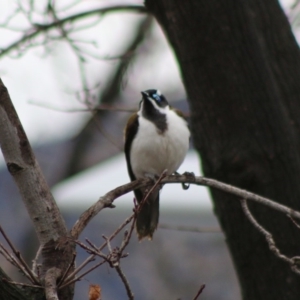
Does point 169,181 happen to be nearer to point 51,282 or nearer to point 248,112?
point 248,112

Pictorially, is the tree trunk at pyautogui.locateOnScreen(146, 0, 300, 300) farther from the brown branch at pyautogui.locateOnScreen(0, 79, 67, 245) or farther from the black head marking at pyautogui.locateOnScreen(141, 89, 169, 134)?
the brown branch at pyautogui.locateOnScreen(0, 79, 67, 245)

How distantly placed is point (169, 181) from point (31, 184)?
45.7 inches

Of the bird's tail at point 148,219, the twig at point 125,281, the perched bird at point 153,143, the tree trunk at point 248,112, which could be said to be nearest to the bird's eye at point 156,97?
the perched bird at point 153,143

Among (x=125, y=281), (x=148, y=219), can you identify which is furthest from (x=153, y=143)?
(x=125, y=281)

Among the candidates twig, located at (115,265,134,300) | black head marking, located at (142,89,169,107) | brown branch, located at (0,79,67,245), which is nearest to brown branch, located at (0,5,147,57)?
black head marking, located at (142,89,169,107)

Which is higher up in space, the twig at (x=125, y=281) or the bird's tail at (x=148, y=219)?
the bird's tail at (x=148, y=219)

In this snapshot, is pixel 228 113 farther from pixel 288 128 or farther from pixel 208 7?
pixel 208 7

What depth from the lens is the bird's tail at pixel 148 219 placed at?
5.54 m

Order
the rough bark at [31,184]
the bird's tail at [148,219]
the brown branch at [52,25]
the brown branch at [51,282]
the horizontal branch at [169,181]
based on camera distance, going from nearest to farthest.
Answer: the brown branch at [51,282]
the rough bark at [31,184]
the horizontal branch at [169,181]
the bird's tail at [148,219]
the brown branch at [52,25]

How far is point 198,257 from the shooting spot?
12.4 metres

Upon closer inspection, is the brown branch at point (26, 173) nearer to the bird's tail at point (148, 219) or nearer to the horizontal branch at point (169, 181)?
the horizontal branch at point (169, 181)

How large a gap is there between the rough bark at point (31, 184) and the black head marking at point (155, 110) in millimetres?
2085

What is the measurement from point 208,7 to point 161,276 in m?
7.13

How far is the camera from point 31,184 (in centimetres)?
338
